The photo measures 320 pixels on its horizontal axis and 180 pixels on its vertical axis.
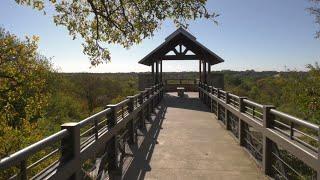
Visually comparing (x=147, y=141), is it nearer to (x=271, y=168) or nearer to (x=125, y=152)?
(x=125, y=152)

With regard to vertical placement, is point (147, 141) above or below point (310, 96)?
below

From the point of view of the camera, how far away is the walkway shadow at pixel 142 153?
7809mm

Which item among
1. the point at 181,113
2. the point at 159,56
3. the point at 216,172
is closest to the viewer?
the point at 216,172

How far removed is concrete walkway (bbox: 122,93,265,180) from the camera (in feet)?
25.6

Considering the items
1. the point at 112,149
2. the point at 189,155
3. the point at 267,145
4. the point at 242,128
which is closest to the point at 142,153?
the point at 189,155

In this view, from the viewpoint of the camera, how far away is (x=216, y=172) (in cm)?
796

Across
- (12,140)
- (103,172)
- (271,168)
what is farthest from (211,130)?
(12,140)

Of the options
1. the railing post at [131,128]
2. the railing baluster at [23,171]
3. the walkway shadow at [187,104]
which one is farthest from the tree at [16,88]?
the railing baluster at [23,171]

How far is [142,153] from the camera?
32.0ft

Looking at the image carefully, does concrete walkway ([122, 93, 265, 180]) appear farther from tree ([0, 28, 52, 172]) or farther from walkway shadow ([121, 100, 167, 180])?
tree ([0, 28, 52, 172])

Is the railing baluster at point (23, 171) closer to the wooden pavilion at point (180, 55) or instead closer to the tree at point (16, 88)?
the tree at point (16, 88)

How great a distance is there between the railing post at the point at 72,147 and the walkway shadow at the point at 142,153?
2489 millimetres

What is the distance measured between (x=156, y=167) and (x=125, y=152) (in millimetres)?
1519

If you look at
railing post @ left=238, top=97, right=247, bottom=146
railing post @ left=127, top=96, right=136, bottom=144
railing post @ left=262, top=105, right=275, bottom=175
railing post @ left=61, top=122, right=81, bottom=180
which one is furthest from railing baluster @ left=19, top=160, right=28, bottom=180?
railing post @ left=238, top=97, right=247, bottom=146
